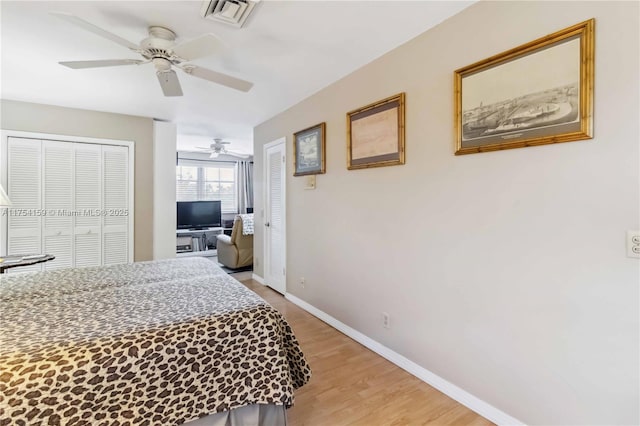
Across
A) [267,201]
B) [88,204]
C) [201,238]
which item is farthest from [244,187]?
[88,204]

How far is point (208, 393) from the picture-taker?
1.47m

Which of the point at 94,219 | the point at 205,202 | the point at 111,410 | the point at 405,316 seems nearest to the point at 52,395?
the point at 111,410

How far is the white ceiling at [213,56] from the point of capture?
1881 millimetres

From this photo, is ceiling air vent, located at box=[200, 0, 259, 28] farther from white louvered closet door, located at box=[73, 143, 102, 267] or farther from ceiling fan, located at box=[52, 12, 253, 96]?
white louvered closet door, located at box=[73, 143, 102, 267]

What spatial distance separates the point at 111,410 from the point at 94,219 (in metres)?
3.49

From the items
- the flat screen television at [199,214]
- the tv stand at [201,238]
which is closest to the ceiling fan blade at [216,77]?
the tv stand at [201,238]

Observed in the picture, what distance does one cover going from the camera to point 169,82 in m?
2.25

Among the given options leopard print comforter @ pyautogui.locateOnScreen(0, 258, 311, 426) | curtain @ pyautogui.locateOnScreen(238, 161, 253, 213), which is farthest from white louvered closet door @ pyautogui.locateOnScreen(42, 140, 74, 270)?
curtain @ pyautogui.locateOnScreen(238, 161, 253, 213)

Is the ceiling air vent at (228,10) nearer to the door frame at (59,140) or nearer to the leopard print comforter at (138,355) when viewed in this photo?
the leopard print comforter at (138,355)

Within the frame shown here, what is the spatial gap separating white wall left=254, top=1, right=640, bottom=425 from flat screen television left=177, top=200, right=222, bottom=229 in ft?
18.5

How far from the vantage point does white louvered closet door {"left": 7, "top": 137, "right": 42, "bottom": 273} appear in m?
3.56

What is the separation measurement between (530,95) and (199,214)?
23.6 feet

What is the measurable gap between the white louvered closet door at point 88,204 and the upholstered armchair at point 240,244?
76.7 inches

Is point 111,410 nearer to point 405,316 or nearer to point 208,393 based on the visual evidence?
point 208,393
